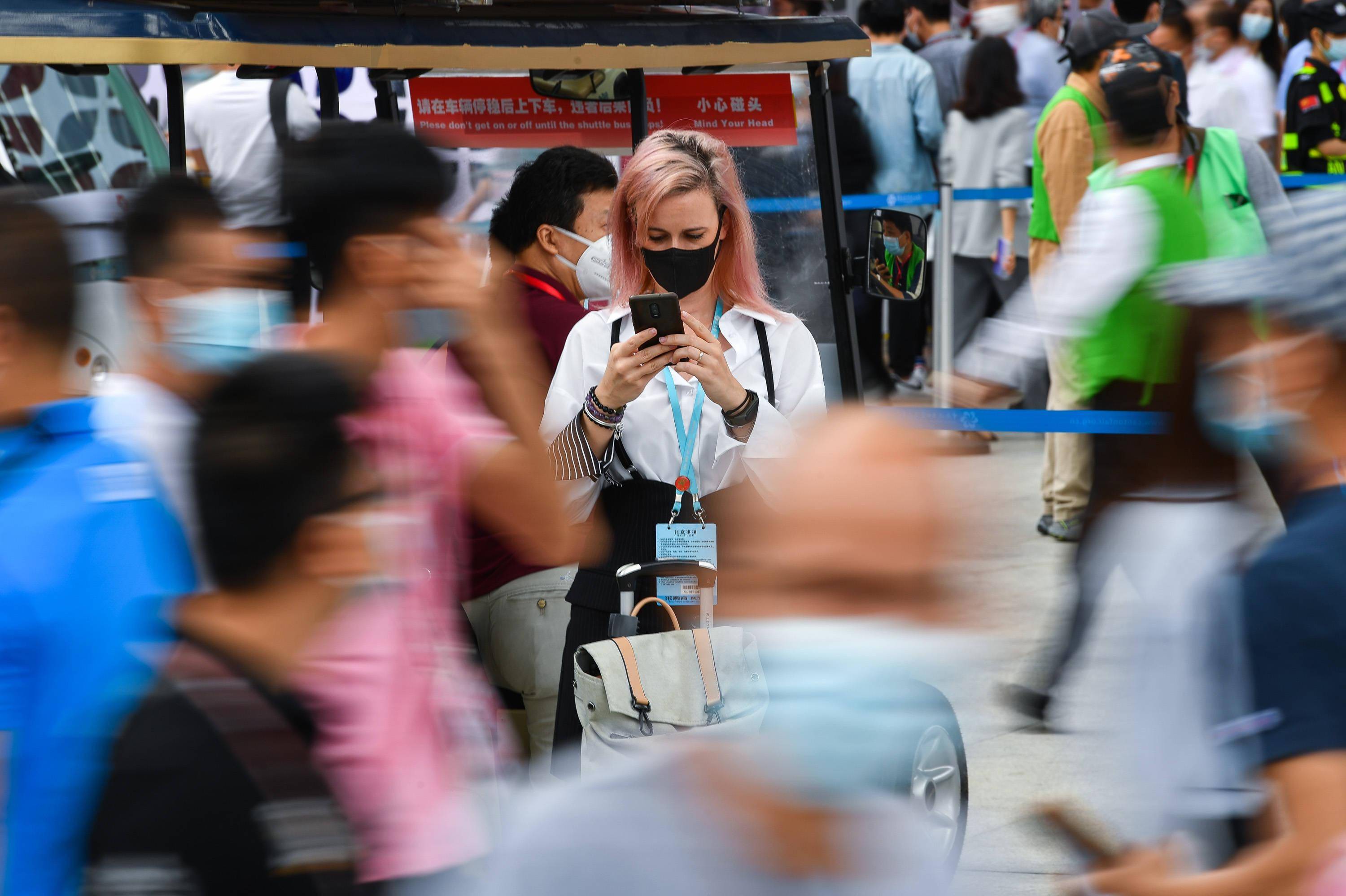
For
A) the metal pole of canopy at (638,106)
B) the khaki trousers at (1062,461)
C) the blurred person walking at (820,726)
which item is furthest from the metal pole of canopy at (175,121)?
the khaki trousers at (1062,461)

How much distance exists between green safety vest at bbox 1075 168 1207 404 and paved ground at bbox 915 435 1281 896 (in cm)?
52

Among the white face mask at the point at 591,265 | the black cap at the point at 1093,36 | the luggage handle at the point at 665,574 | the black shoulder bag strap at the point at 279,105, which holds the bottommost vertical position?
the luggage handle at the point at 665,574

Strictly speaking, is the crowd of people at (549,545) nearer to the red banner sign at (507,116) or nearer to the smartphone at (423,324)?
the smartphone at (423,324)

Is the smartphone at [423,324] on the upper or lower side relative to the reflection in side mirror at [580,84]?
lower

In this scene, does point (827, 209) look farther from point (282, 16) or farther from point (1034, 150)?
point (1034, 150)

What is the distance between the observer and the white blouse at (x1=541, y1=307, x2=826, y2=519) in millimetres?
3285

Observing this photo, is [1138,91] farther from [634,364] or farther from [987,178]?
[987,178]

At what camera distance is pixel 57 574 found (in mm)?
2113

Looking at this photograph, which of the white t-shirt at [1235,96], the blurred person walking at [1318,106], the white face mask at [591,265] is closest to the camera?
the white face mask at [591,265]

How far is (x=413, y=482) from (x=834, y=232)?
2.20m

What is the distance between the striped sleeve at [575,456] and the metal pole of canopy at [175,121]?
174 cm

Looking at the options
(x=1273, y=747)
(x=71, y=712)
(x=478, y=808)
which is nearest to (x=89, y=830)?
(x=71, y=712)

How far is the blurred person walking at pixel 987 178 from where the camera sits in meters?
8.95

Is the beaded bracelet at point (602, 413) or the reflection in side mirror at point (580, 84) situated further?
the reflection in side mirror at point (580, 84)
